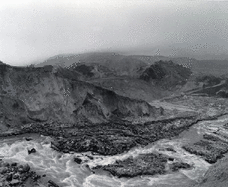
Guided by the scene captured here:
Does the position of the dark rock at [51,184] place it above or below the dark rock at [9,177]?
below

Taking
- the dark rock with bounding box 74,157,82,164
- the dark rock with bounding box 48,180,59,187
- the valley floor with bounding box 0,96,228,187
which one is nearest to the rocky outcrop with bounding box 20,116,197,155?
the valley floor with bounding box 0,96,228,187

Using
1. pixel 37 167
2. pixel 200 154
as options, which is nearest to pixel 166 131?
pixel 200 154

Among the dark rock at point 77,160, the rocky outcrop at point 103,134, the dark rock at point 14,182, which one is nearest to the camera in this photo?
the dark rock at point 14,182

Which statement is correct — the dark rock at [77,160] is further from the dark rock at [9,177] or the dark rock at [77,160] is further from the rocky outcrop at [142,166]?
the dark rock at [9,177]

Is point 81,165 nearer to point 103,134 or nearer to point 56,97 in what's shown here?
point 103,134

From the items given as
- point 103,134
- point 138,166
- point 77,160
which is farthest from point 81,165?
point 103,134

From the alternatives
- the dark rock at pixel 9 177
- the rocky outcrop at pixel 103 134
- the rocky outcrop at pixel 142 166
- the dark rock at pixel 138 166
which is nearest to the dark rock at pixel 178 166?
the rocky outcrop at pixel 142 166
